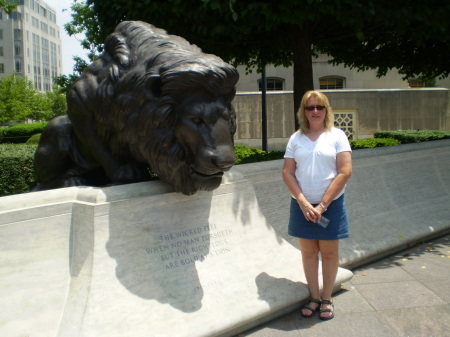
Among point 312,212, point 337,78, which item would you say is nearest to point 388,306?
point 312,212

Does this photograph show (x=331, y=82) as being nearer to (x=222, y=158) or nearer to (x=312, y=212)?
(x=312, y=212)

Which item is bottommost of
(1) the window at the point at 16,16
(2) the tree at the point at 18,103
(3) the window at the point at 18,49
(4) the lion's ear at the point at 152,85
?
(4) the lion's ear at the point at 152,85

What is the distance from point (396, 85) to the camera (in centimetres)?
2431

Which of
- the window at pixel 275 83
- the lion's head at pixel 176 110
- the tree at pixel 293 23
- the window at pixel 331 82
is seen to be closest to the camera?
the lion's head at pixel 176 110

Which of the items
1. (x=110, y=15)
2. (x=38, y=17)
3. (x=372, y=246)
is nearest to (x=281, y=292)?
(x=372, y=246)

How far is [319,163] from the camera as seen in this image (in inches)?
129

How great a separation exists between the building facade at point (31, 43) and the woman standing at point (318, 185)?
85297 mm

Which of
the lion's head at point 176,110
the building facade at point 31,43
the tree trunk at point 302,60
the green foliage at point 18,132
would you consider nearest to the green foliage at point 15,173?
the lion's head at point 176,110

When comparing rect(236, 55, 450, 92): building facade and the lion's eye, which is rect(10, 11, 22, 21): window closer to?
rect(236, 55, 450, 92): building facade

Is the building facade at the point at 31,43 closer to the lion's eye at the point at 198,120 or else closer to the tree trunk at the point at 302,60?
the tree trunk at the point at 302,60

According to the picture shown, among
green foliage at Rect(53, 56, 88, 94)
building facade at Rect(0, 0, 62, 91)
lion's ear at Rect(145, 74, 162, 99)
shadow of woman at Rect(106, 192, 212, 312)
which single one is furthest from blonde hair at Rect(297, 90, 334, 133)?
building facade at Rect(0, 0, 62, 91)

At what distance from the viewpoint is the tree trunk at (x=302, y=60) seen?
25.8 feet

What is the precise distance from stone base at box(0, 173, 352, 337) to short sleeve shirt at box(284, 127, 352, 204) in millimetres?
706

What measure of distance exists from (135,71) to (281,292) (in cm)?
208
